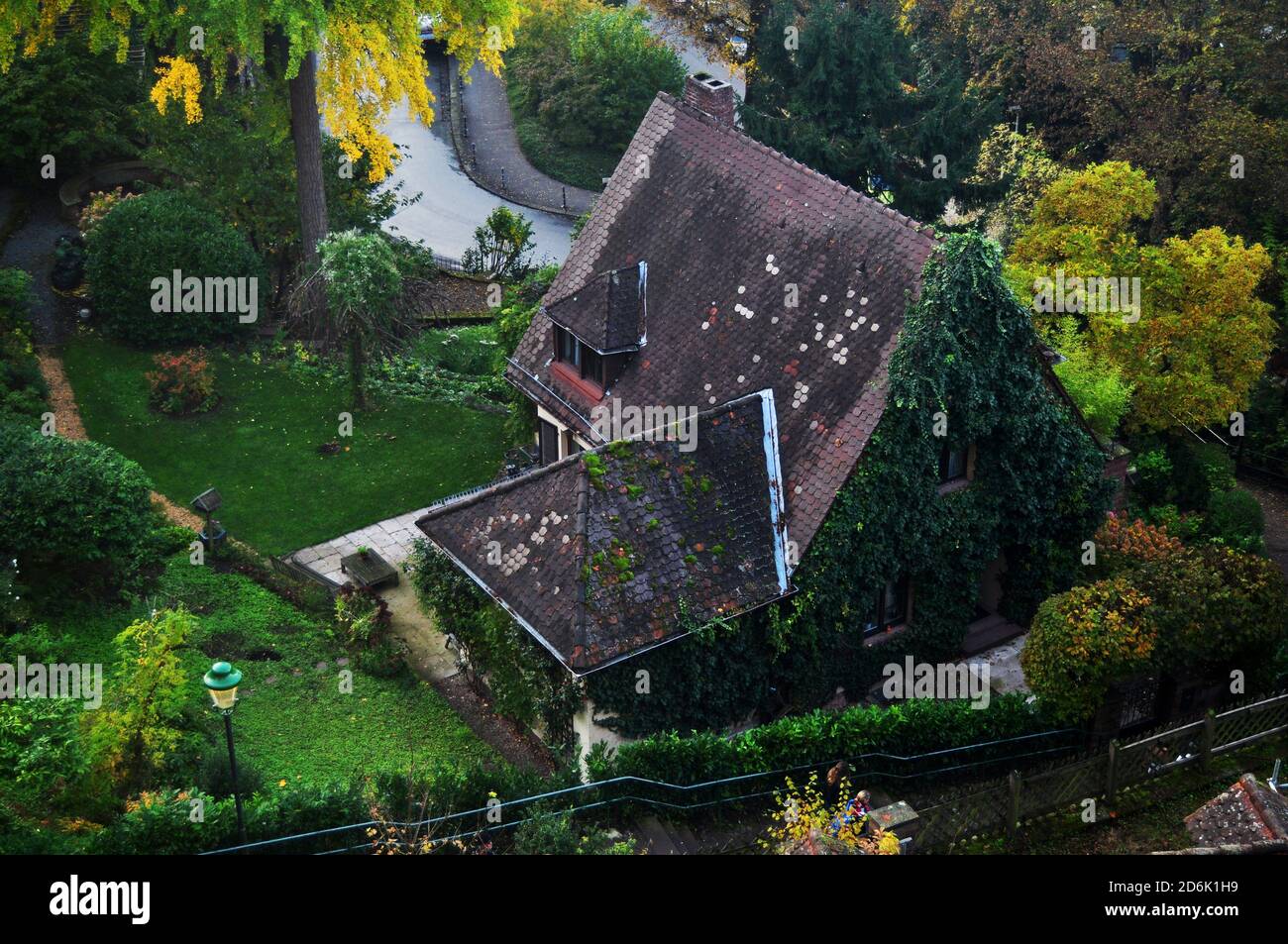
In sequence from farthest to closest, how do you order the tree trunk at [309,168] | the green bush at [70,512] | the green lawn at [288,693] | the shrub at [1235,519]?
1. the tree trunk at [309,168]
2. the shrub at [1235,519]
3. the green bush at [70,512]
4. the green lawn at [288,693]

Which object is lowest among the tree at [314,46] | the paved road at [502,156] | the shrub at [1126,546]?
the shrub at [1126,546]

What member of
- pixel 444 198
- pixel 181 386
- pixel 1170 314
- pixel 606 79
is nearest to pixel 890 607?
pixel 1170 314

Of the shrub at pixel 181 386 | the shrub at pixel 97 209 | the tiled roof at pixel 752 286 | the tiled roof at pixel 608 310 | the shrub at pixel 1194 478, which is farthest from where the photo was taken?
the shrub at pixel 97 209

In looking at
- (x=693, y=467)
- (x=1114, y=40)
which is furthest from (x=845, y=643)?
(x=1114, y=40)

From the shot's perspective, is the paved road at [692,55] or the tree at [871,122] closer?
the tree at [871,122]

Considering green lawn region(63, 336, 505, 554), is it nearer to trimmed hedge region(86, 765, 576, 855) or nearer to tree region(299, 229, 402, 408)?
tree region(299, 229, 402, 408)

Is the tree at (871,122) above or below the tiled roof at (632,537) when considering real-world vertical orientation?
above

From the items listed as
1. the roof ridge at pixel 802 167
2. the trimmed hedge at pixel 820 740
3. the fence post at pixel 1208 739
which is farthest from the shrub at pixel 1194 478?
the fence post at pixel 1208 739

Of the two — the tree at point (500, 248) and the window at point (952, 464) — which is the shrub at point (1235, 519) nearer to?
the window at point (952, 464)
